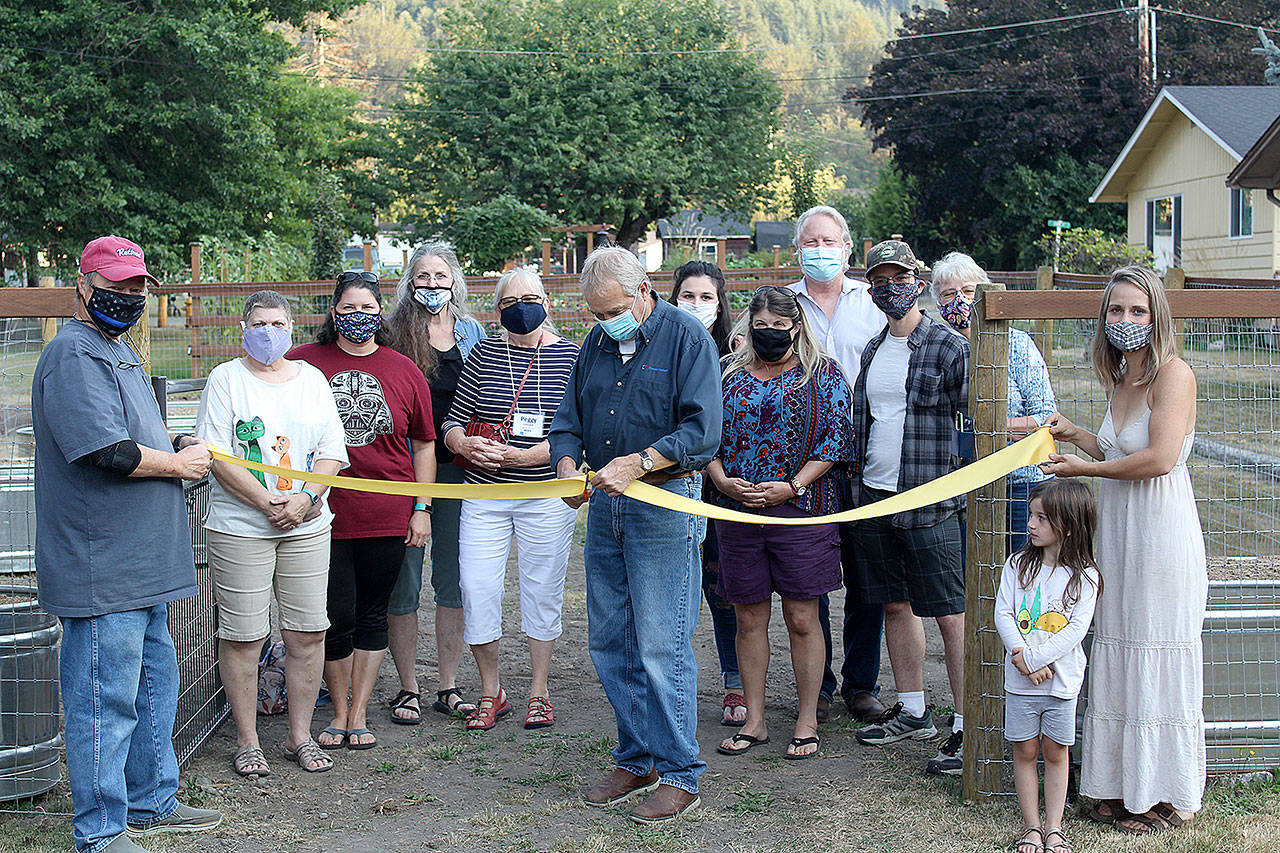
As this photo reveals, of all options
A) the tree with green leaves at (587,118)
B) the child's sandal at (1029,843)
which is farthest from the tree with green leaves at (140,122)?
the child's sandal at (1029,843)

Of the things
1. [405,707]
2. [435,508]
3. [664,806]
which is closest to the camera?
[664,806]

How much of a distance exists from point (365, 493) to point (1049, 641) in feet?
9.18

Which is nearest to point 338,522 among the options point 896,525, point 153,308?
point 896,525

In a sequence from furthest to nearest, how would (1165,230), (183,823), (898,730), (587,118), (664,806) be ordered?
1. (587,118)
2. (1165,230)
3. (898,730)
4. (664,806)
5. (183,823)

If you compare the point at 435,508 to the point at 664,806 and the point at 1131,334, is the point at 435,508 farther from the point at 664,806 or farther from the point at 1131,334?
the point at 1131,334

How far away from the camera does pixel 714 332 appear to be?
557cm

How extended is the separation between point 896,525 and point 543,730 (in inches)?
73.1

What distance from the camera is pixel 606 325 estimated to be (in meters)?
4.23

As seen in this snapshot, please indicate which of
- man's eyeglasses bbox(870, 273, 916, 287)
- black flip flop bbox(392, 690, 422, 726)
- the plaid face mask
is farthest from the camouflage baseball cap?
black flip flop bbox(392, 690, 422, 726)

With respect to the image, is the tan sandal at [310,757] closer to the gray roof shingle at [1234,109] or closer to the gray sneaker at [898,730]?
the gray sneaker at [898,730]

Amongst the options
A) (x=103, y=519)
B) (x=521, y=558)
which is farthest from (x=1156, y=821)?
(x=103, y=519)

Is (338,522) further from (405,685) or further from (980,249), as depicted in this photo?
(980,249)

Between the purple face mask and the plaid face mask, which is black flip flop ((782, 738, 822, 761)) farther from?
the purple face mask

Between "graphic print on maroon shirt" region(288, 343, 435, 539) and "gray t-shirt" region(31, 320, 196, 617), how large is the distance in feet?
3.52
